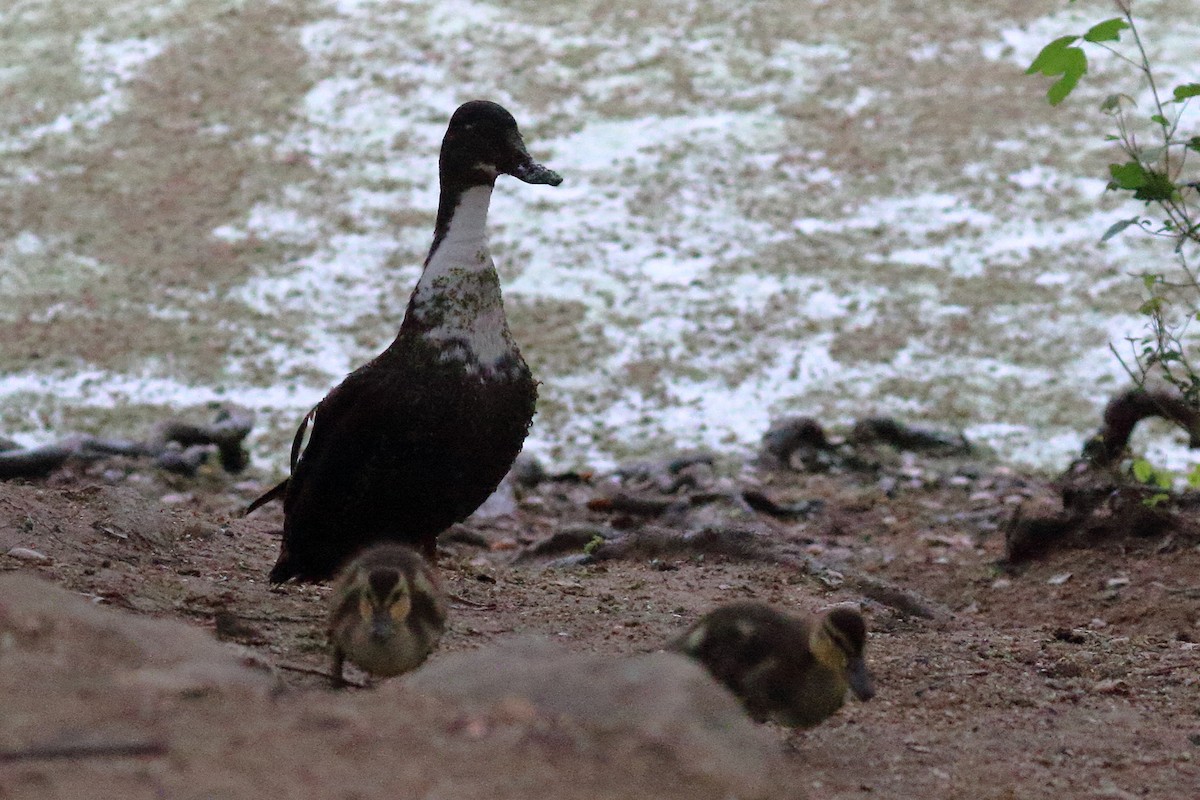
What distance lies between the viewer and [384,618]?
3.66m

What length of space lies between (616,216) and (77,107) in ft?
17.1

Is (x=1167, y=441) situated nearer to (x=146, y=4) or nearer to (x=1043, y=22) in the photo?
(x=1043, y=22)

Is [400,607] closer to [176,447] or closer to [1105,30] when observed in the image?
[1105,30]

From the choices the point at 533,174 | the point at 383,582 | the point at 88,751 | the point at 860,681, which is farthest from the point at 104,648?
the point at 533,174

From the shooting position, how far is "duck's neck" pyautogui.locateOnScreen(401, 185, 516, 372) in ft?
15.5

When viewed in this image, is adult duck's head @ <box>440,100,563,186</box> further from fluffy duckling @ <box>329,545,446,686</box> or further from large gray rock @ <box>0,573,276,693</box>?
large gray rock @ <box>0,573,276,693</box>

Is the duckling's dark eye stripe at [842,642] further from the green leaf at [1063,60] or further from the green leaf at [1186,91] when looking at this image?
the green leaf at [1186,91]

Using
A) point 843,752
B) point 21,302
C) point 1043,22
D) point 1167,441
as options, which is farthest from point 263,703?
point 1043,22

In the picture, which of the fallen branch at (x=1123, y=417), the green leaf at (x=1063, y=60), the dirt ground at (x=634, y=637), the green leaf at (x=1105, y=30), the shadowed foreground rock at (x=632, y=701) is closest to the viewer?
the dirt ground at (x=634, y=637)

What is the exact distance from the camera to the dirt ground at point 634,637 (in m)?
2.29

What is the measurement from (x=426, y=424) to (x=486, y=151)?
1014 mm

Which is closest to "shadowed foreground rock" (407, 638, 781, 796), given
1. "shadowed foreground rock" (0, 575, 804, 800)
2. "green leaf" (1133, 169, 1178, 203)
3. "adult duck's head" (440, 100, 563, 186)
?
"shadowed foreground rock" (0, 575, 804, 800)

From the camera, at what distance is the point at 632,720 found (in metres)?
2.50

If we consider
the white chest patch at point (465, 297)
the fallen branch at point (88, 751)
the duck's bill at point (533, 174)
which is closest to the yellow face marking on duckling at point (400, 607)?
the white chest patch at point (465, 297)
